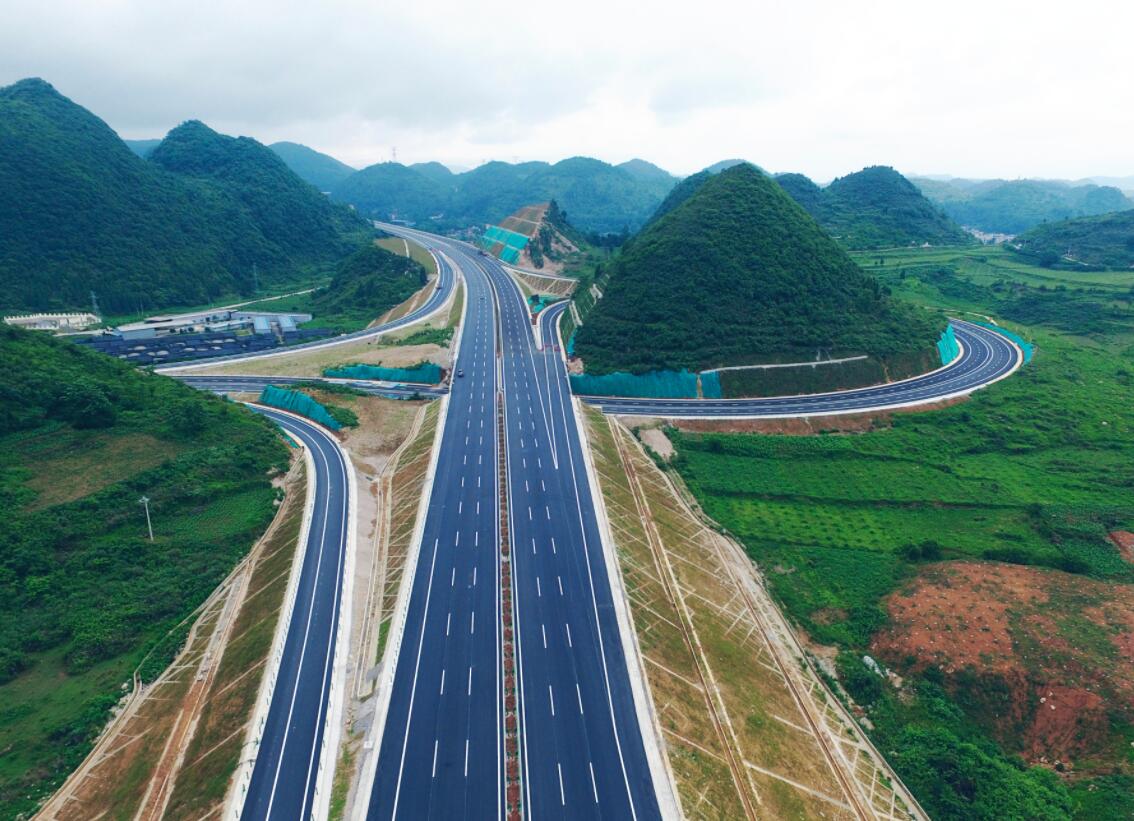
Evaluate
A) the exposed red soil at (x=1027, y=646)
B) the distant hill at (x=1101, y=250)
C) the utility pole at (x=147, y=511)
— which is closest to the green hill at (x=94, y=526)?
the utility pole at (x=147, y=511)

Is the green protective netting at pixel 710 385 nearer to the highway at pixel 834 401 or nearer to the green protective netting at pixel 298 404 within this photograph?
the highway at pixel 834 401

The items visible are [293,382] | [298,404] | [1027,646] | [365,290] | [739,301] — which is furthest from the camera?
[365,290]

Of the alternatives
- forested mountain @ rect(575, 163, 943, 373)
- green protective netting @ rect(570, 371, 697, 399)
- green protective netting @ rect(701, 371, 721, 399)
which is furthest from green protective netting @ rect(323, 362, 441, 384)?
green protective netting @ rect(701, 371, 721, 399)

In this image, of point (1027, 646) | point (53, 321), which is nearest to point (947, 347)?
point (1027, 646)

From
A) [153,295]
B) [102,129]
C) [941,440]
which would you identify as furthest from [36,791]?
[102,129]

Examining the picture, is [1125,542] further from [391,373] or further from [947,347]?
[391,373]

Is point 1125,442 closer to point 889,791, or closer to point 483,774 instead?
point 889,791

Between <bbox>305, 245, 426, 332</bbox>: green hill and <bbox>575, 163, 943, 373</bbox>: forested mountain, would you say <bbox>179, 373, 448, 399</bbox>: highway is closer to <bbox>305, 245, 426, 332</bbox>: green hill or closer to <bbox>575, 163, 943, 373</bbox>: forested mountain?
<bbox>575, 163, 943, 373</bbox>: forested mountain
